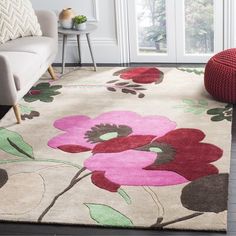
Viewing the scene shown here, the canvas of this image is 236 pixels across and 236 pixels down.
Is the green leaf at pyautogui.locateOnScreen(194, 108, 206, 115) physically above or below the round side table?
below

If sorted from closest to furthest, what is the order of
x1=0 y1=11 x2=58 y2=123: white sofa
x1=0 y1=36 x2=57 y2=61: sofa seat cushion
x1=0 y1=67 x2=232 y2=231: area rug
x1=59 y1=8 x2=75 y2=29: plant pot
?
1. x1=0 y1=67 x2=232 y2=231: area rug
2. x1=0 y1=11 x2=58 y2=123: white sofa
3. x1=0 y1=36 x2=57 y2=61: sofa seat cushion
4. x1=59 y1=8 x2=75 y2=29: plant pot

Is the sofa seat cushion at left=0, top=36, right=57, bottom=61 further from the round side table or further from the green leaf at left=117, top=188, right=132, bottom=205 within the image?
the green leaf at left=117, top=188, right=132, bottom=205

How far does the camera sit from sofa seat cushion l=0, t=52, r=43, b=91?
12.1ft

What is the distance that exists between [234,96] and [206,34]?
1.29 meters

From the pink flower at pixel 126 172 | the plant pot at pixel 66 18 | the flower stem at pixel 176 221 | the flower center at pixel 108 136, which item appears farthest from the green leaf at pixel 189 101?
the flower stem at pixel 176 221

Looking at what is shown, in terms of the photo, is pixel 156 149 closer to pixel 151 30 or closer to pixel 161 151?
pixel 161 151

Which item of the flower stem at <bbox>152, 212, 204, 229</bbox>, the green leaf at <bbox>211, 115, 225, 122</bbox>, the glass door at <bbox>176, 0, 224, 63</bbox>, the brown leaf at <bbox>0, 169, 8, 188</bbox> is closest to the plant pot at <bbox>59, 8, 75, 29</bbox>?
the glass door at <bbox>176, 0, 224, 63</bbox>

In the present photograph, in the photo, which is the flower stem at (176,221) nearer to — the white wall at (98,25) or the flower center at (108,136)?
the flower center at (108,136)

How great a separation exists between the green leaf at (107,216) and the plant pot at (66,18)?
254 centimetres

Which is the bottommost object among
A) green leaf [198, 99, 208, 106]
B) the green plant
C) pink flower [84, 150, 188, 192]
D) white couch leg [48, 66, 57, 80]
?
pink flower [84, 150, 188, 192]

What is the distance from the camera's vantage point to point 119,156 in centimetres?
320

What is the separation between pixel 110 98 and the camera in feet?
13.8

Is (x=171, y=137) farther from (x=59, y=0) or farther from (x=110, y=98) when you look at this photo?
(x=59, y=0)

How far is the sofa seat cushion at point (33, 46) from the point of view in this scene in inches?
161
